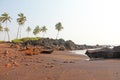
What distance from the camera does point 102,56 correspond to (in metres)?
32.5

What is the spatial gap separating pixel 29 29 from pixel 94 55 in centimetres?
11430

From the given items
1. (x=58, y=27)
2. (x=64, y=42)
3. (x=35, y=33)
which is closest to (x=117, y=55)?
(x=64, y=42)

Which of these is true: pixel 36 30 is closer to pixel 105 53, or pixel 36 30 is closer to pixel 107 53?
pixel 105 53

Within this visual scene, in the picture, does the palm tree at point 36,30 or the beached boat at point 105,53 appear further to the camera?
the palm tree at point 36,30

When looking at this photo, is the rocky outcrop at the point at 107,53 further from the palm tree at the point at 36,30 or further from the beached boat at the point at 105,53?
the palm tree at the point at 36,30

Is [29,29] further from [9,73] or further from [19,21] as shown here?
[9,73]

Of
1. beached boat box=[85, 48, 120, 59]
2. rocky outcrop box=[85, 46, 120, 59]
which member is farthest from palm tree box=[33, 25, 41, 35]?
rocky outcrop box=[85, 46, 120, 59]

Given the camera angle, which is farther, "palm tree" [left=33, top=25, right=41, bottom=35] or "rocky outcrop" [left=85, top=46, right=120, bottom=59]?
"palm tree" [left=33, top=25, right=41, bottom=35]

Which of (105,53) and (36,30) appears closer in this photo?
(105,53)

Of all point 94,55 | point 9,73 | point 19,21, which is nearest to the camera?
point 9,73

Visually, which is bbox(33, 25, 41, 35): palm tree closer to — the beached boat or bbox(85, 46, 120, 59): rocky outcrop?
the beached boat

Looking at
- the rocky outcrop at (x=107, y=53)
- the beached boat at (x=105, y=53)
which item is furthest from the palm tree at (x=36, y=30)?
the rocky outcrop at (x=107, y=53)

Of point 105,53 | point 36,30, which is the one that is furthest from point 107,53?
point 36,30

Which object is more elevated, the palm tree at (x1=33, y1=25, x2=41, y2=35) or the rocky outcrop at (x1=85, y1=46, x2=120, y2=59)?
the palm tree at (x1=33, y1=25, x2=41, y2=35)
